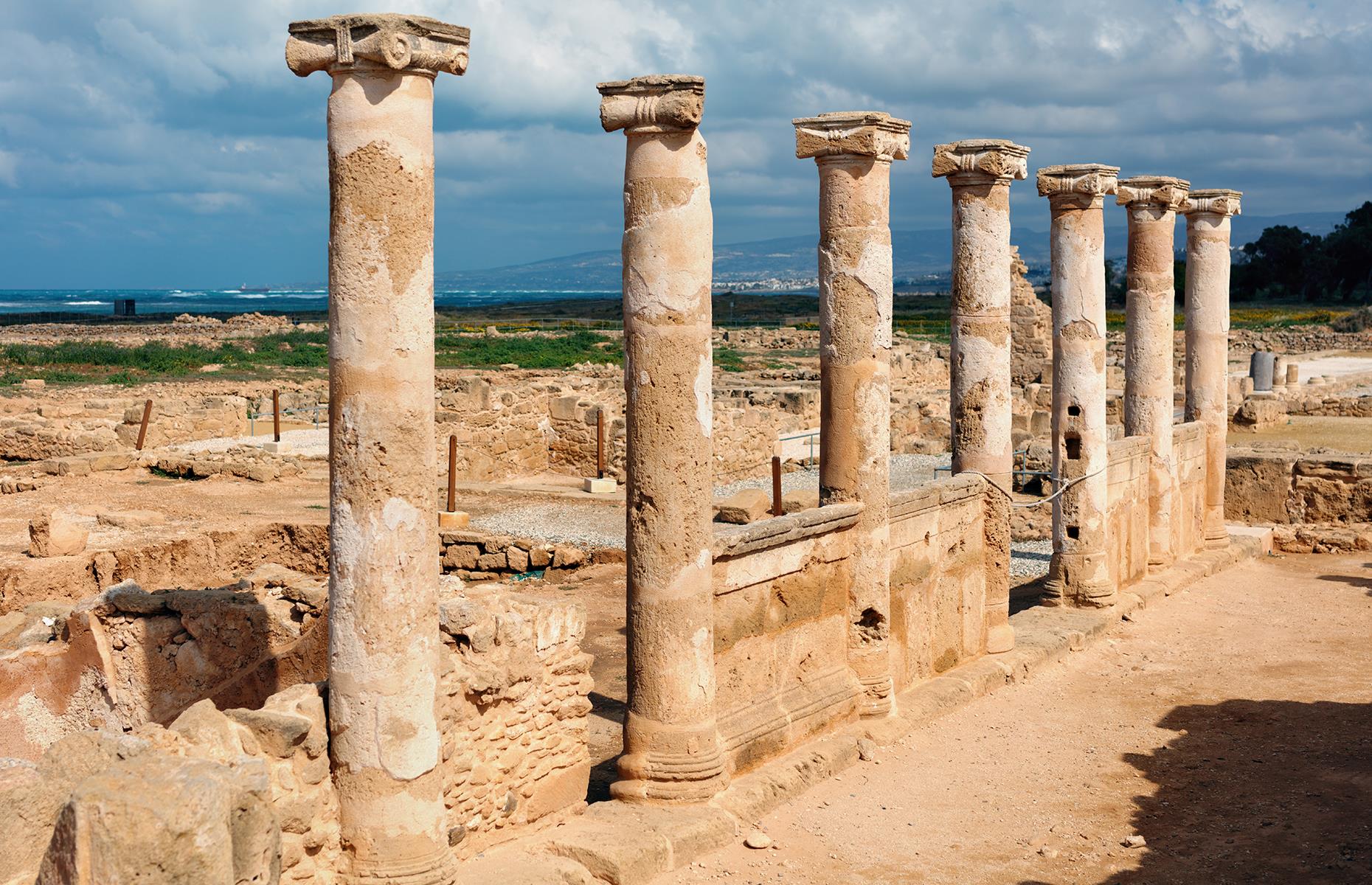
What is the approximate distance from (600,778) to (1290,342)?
4157cm

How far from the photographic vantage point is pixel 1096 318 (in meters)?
13.5

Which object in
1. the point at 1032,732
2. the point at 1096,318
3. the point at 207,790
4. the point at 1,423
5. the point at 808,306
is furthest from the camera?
the point at 808,306

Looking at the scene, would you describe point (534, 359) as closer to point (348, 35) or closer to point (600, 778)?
point (600, 778)

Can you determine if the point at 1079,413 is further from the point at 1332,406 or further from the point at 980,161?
the point at 1332,406

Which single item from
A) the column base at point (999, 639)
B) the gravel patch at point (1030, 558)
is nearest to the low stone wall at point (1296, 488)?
the gravel patch at point (1030, 558)

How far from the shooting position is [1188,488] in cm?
1633

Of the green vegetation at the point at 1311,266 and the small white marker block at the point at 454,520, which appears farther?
the green vegetation at the point at 1311,266

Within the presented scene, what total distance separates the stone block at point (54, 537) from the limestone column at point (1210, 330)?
41.5 feet

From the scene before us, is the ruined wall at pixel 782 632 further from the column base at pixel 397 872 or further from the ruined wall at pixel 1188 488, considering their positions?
the ruined wall at pixel 1188 488

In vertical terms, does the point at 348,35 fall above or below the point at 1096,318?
above

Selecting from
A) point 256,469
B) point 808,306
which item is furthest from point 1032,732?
point 808,306

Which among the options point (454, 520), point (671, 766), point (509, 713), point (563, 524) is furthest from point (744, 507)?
point (509, 713)

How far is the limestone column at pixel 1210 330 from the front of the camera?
16.5 m

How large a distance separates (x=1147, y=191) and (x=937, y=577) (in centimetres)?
619
